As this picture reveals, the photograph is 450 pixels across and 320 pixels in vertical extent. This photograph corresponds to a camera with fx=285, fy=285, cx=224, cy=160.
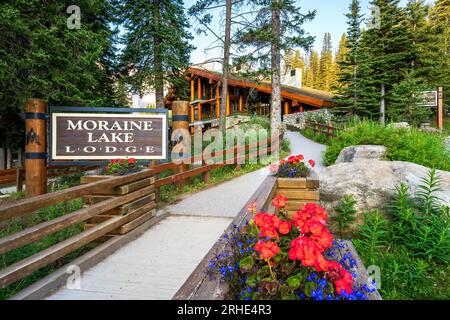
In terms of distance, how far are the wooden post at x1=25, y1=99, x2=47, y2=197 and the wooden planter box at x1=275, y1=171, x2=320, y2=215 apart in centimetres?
376

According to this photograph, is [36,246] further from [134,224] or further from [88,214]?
[88,214]

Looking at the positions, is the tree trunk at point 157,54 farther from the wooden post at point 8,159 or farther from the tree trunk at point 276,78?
the wooden post at point 8,159

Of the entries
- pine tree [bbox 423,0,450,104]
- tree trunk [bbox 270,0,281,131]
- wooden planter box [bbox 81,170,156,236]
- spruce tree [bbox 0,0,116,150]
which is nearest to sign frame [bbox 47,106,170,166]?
wooden planter box [bbox 81,170,156,236]

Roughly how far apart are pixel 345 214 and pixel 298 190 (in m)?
1.03

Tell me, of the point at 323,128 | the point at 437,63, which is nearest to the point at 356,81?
the point at 323,128

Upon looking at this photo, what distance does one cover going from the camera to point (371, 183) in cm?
437

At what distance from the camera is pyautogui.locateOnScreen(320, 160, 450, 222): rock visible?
4.23m

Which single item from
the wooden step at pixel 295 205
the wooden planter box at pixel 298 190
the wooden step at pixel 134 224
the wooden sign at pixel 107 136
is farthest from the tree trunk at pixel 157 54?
the wooden step at pixel 295 205

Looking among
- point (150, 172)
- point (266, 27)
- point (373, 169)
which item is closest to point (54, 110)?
point (150, 172)

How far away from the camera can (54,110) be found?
15.1ft

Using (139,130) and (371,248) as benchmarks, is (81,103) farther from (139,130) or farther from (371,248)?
(371,248)

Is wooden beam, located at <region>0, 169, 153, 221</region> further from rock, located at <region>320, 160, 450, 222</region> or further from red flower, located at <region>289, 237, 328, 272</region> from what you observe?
rock, located at <region>320, 160, 450, 222</region>
